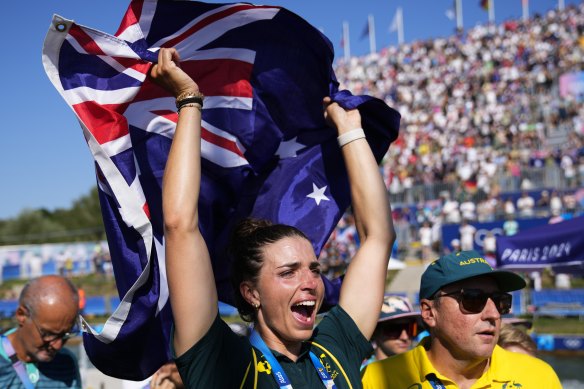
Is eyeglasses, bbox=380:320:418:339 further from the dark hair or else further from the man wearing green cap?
the dark hair

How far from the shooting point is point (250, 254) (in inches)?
115

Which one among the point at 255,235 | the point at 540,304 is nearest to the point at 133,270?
the point at 255,235

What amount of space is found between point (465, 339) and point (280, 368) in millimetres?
1028

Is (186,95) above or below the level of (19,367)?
above

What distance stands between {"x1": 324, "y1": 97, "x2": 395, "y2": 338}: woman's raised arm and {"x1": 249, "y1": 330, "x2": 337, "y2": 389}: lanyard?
0.42m

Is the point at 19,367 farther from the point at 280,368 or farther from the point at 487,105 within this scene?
the point at 487,105

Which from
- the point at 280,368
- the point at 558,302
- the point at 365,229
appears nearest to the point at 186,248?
the point at 280,368

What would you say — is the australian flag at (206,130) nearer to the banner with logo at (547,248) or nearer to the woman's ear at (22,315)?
the woman's ear at (22,315)

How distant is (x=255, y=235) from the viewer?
298 cm

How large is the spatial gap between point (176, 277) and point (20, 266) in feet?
104

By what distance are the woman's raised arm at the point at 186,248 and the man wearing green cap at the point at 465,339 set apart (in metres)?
1.29

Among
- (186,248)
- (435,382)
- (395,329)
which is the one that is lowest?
(395,329)

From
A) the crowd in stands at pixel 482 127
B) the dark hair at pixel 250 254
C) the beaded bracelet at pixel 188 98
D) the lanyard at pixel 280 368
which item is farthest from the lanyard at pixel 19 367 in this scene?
the crowd in stands at pixel 482 127

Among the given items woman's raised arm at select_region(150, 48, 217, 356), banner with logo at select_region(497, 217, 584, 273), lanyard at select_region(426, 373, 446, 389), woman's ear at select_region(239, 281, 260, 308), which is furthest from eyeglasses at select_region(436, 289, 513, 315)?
banner with logo at select_region(497, 217, 584, 273)
